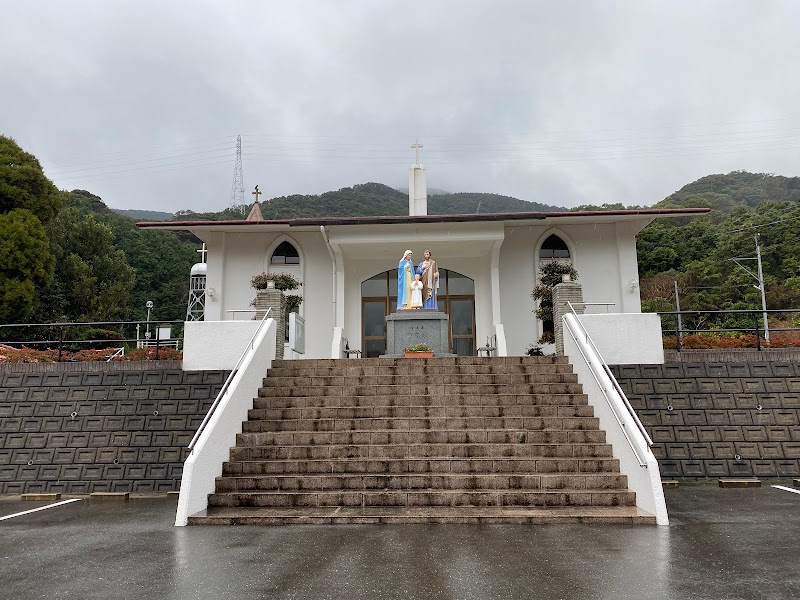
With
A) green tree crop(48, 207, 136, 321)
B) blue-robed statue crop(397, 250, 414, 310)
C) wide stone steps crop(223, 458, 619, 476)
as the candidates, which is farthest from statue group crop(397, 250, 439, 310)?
green tree crop(48, 207, 136, 321)

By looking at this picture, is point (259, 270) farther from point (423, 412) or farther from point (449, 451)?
point (449, 451)

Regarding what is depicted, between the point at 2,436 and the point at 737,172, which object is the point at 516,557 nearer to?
the point at 2,436

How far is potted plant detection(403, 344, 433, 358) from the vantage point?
1242 centimetres

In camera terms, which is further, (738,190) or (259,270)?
(738,190)

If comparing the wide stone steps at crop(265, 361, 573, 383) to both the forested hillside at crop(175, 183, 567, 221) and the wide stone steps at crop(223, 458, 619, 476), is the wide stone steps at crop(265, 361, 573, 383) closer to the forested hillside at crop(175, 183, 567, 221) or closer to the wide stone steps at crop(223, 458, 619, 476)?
the wide stone steps at crop(223, 458, 619, 476)

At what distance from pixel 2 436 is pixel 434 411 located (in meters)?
7.44

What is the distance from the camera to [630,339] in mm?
10906

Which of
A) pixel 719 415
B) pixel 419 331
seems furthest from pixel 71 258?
pixel 719 415

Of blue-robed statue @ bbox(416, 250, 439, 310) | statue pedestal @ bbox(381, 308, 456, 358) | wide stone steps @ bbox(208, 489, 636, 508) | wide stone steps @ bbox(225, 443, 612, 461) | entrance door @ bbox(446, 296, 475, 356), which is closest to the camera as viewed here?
wide stone steps @ bbox(208, 489, 636, 508)

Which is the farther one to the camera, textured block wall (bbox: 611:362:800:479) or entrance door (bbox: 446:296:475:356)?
entrance door (bbox: 446:296:475:356)

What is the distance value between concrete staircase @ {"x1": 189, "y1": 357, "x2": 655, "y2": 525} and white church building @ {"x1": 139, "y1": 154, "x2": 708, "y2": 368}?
6069mm

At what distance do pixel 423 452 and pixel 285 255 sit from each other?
34.9 ft

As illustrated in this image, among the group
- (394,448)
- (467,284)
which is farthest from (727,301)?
(394,448)

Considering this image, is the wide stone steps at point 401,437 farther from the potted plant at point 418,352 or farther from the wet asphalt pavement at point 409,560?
the potted plant at point 418,352
